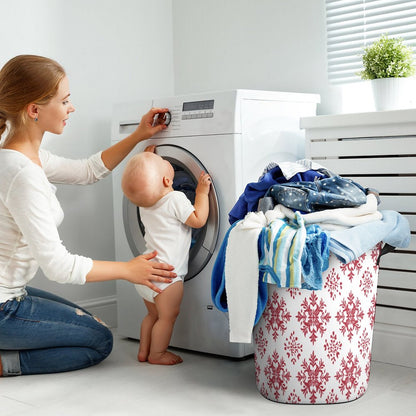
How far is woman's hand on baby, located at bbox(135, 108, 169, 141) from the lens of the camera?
8.05 ft

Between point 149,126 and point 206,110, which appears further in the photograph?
point 149,126

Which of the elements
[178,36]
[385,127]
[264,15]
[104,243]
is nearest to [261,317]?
[385,127]

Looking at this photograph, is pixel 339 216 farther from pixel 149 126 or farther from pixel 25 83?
pixel 25 83

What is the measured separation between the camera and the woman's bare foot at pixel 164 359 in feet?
7.60

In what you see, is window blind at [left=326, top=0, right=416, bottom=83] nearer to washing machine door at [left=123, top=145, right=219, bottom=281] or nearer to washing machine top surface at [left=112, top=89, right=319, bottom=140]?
washing machine top surface at [left=112, top=89, right=319, bottom=140]

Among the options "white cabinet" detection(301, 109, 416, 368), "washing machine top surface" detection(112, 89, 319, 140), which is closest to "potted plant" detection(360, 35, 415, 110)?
"white cabinet" detection(301, 109, 416, 368)

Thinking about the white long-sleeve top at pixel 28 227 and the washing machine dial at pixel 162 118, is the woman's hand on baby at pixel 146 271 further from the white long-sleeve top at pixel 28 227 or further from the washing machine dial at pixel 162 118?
the washing machine dial at pixel 162 118

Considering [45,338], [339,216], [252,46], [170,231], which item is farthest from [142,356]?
[252,46]

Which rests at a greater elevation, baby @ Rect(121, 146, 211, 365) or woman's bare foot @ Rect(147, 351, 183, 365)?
baby @ Rect(121, 146, 211, 365)

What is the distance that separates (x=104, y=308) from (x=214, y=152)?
1.06 metres

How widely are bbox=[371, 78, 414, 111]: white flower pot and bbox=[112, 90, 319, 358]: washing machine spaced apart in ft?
1.01

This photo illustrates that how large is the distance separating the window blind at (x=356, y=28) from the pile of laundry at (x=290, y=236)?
84 centimetres

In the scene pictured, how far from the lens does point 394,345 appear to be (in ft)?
7.36

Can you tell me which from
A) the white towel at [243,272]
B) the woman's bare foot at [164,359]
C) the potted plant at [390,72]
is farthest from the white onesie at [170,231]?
the potted plant at [390,72]
